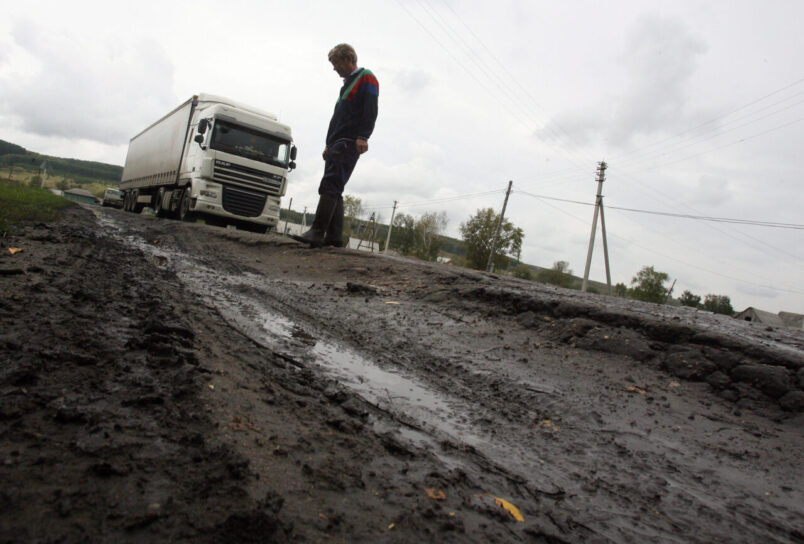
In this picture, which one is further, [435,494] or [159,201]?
[159,201]

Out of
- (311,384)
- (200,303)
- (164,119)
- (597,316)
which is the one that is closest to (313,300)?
(200,303)

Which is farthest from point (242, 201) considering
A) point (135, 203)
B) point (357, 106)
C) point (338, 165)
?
point (135, 203)

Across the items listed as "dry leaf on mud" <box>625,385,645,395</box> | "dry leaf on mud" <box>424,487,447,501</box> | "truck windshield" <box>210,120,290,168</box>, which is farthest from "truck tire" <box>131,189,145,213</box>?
"dry leaf on mud" <box>424,487,447,501</box>

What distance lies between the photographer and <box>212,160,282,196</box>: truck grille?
1220 centimetres

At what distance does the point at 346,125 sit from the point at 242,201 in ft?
24.1

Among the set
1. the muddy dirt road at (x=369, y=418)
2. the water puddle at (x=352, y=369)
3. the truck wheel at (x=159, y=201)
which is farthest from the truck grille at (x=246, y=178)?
the water puddle at (x=352, y=369)

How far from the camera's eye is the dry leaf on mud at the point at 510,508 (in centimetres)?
144

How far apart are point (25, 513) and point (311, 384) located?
128 centimetres

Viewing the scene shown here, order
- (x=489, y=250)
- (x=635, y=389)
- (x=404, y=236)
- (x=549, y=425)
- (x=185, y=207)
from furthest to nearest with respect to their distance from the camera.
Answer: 1. (x=404, y=236)
2. (x=489, y=250)
3. (x=185, y=207)
4. (x=635, y=389)
5. (x=549, y=425)

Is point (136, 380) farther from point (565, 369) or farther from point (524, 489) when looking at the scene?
point (565, 369)

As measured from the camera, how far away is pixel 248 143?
41.6 ft

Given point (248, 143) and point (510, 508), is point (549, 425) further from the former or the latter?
point (248, 143)

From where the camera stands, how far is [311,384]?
2168 millimetres

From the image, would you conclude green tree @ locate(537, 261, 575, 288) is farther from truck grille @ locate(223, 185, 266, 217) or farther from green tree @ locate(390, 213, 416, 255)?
truck grille @ locate(223, 185, 266, 217)
